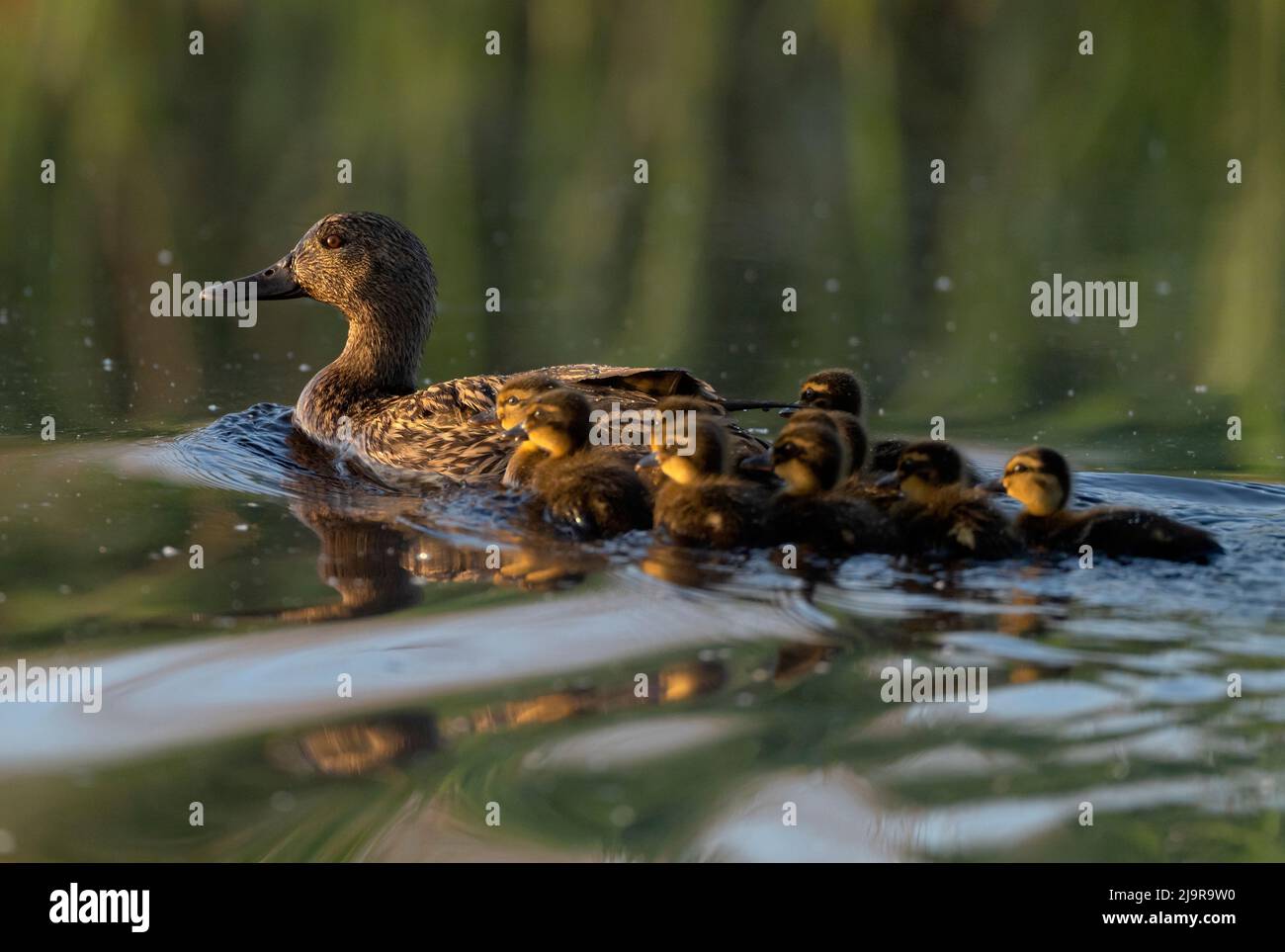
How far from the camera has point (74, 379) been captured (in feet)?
24.7

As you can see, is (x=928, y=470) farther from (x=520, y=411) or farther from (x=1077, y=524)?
(x=520, y=411)

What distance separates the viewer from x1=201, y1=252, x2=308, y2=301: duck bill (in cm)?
720

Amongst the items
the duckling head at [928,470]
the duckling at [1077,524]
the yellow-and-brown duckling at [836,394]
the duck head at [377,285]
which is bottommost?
the duckling at [1077,524]

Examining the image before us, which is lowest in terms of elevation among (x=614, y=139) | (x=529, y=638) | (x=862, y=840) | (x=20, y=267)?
(x=862, y=840)

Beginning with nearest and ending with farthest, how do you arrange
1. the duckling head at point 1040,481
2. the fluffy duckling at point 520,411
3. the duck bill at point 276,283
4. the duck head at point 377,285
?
the duckling head at point 1040,481
the fluffy duckling at point 520,411
the duck head at point 377,285
the duck bill at point 276,283

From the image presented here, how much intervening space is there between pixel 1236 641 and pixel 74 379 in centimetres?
521

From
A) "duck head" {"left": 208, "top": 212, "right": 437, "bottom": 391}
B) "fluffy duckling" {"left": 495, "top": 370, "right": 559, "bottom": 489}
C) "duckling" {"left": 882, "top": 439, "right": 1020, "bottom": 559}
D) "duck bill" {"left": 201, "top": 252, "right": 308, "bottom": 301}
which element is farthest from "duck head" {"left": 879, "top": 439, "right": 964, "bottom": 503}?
"duck bill" {"left": 201, "top": 252, "right": 308, "bottom": 301}

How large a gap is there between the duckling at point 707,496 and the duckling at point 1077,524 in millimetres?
744

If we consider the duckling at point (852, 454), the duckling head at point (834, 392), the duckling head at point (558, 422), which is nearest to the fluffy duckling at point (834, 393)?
the duckling head at point (834, 392)

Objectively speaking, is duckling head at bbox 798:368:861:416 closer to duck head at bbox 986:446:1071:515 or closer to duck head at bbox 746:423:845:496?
duck head at bbox 746:423:845:496

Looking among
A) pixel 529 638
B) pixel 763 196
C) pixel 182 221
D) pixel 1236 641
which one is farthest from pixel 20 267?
pixel 1236 641

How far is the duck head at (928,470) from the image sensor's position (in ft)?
16.7

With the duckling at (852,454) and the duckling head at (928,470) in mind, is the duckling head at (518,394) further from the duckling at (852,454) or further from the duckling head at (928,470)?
the duckling head at (928,470)

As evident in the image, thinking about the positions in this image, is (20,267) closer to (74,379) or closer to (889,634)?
Answer: (74,379)
